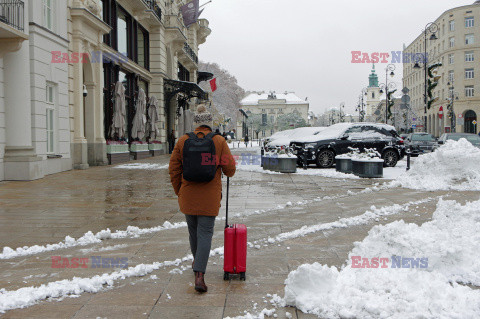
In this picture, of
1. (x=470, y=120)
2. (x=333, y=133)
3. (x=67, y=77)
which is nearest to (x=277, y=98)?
(x=470, y=120)

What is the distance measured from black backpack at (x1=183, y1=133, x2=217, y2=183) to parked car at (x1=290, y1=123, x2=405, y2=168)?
534 inches

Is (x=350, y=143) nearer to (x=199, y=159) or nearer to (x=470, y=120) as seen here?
(x=199, y=159)

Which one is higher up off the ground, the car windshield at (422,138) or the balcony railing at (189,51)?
the balcony railing at (189,51)

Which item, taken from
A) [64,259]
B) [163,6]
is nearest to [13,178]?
[64,259]

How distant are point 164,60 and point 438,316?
2798 centimetres

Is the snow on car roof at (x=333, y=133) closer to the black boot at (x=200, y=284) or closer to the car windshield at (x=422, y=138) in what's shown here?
the car windshield at (x=422, y=138)

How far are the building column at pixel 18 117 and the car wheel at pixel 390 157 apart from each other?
12931mm

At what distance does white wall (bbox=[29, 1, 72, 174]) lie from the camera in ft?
44.8

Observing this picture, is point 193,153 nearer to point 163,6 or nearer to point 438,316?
point 438,316

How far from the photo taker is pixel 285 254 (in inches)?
209

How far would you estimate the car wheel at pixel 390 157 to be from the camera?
18016mm

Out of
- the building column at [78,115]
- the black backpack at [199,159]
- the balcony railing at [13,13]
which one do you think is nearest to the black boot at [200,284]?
the black backpack at [199,159]

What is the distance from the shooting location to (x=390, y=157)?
1809 centimetres

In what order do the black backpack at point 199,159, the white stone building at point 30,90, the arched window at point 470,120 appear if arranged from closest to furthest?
the black backpack at point 199,159
the white stone building at point 30,90
the arched window at point 470,120
